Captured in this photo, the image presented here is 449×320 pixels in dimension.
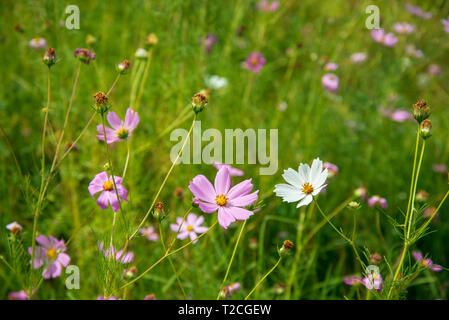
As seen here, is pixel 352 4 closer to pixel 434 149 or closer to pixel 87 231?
pixel 434 149

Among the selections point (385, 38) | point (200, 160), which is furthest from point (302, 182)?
point (385, 38)

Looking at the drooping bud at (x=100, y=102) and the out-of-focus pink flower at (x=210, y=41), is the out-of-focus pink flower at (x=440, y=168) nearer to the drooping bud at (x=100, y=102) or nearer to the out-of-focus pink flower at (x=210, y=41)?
the out-of-focus pink flower at (x=210, y=41)

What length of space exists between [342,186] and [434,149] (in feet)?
2.34

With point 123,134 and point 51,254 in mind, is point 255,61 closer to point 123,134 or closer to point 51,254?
point 123,134

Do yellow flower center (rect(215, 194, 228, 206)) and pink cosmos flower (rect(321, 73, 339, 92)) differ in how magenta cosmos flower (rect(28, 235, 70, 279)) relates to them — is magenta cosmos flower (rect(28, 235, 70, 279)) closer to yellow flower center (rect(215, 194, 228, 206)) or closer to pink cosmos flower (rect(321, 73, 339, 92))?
yellow flower center (rect(215, 194, 228, 206))

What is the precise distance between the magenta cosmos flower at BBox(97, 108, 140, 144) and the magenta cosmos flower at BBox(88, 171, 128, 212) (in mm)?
91

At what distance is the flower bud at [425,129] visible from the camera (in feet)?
2.37

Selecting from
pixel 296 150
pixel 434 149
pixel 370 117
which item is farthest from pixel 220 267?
pixel 434 149

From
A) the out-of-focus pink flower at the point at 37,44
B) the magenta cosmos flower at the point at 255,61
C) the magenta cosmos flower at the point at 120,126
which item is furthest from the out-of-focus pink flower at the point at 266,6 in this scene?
the magenta cosmos flower at the point at 120,126

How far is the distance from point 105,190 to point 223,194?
27 cm

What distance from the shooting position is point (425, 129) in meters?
0.73

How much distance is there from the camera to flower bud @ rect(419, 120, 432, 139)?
0.72 meters

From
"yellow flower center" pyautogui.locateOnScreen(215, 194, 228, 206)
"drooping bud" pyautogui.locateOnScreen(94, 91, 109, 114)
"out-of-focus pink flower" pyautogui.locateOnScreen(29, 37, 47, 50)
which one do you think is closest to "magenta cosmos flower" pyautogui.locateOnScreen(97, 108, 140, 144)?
"drooping bud" pyautogui.locateOnScreen(94, 91, 109, 114)
